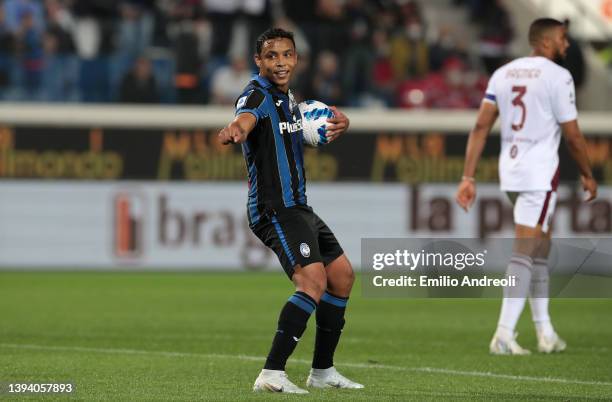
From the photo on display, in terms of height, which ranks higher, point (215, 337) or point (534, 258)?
point (534, 258)

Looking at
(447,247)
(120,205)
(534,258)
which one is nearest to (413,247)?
(447,247)

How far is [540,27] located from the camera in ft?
32.6

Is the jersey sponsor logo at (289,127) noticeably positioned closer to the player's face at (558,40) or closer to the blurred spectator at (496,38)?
the player's face at (558,40)

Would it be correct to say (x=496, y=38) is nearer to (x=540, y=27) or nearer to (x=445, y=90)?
(x=445, y=90)

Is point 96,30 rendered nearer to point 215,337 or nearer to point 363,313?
point 363,313

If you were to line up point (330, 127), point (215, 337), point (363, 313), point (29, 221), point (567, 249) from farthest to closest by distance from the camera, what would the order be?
point (29, 221) < point (363, 313) < point (215, 337) < point (567, 249) < point (330, 127)

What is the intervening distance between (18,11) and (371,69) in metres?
5.45

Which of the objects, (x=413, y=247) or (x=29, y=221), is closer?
(x=413, y=247)

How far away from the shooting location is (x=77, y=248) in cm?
2033

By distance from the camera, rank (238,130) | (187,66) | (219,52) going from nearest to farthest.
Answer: (238,130) → (187,66) → (219,52)

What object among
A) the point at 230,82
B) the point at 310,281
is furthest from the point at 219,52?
the point at 310,281

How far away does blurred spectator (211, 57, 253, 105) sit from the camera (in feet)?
68.6

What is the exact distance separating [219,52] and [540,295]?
12.6m

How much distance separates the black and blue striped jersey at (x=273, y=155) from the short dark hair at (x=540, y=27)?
9.79 feet
